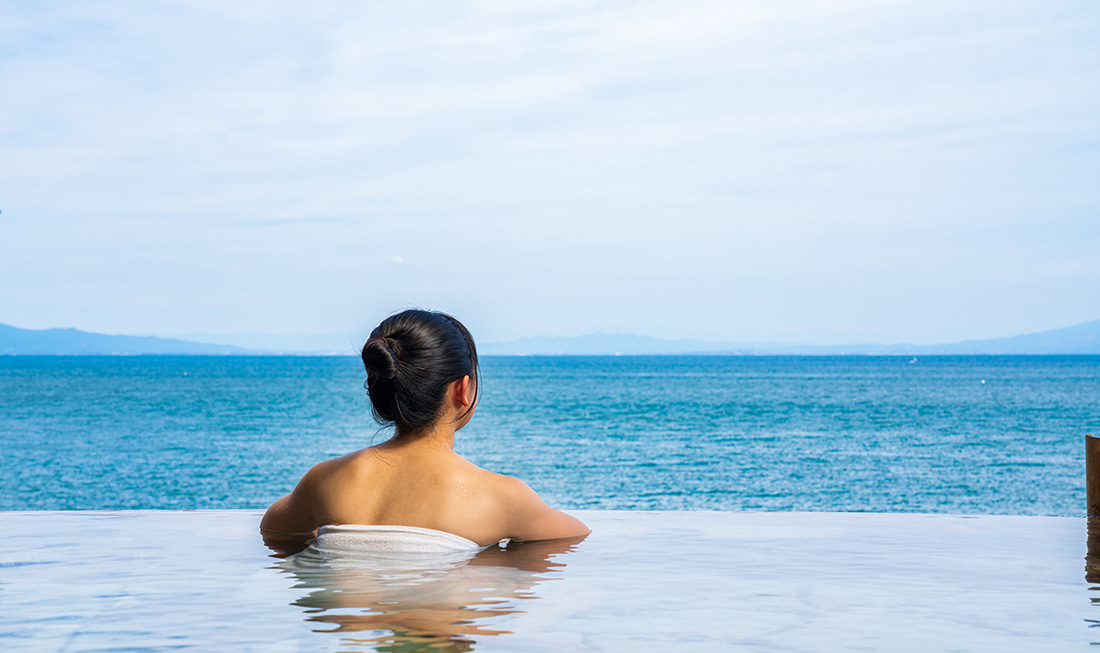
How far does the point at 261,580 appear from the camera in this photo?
11.8 ft

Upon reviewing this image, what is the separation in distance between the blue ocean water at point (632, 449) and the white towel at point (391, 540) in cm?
1545

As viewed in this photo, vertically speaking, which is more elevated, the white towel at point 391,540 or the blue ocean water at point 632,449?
the white towel at point 391,540

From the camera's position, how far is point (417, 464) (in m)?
3.22

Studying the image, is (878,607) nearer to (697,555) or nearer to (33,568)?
(697,555)

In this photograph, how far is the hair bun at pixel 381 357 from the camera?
2.98m

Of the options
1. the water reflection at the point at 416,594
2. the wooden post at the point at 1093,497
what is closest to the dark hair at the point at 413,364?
the water reflection at the point at 416,594

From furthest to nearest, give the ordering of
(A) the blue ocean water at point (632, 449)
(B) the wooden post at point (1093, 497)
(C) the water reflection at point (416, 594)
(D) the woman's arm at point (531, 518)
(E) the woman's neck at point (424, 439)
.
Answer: (A) the blue ocean water at point (632, 449) → (B) the wooden post at point (1093, 497) → (D) the woman's arm at point (531, 518) → (E) the woman's neck at point (424, 439) → (C) the water reflection at point (416, 594)

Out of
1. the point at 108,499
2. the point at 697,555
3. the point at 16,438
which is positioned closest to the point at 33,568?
the point at 697,555

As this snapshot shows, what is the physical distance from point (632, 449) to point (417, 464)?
33.9 meters

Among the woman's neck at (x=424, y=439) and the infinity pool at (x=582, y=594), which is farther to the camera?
the woman's neck at (x=424, y=439)

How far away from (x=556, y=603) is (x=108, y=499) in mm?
26897

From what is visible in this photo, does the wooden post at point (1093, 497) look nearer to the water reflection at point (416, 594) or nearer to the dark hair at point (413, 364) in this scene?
the water reflection at point (416, 594)

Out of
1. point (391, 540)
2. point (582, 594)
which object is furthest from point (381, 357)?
point (582, 594)

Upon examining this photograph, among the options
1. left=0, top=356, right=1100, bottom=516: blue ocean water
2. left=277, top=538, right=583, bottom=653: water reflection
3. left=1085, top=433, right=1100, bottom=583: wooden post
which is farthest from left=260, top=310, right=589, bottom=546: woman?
left=0, top=356, right=1100, bottom=516: blue ocean water
